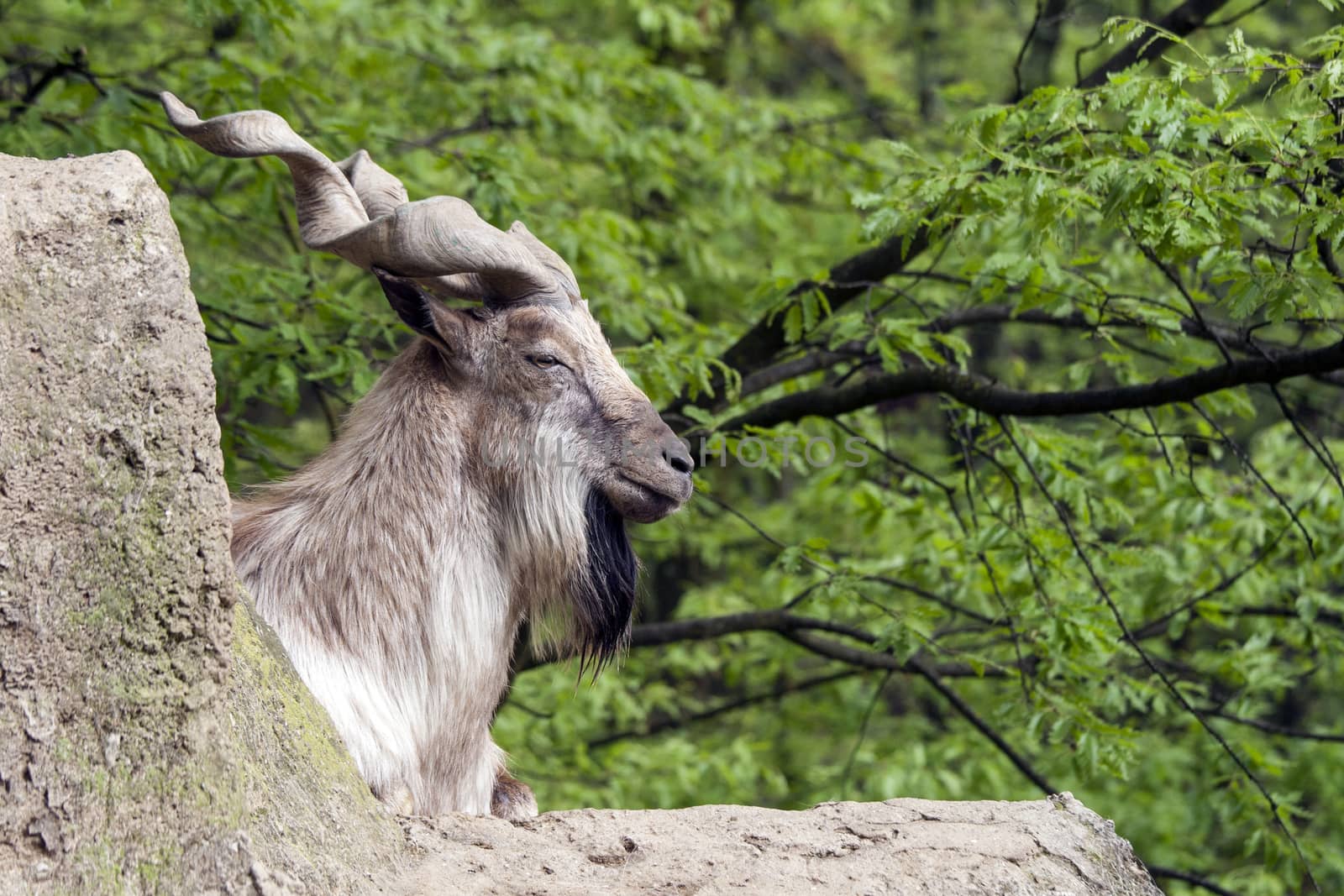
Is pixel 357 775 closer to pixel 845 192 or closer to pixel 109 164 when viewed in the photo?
pixel 109 164

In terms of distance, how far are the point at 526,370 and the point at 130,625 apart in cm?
187

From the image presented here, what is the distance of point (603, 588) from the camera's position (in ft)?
14.4

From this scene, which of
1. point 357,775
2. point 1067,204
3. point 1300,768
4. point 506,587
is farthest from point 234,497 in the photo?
point 1300,768

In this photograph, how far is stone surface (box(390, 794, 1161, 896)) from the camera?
2.92 metres

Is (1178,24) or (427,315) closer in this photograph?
(427,315)

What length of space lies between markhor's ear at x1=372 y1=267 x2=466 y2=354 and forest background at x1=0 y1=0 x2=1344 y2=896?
1.16 meters

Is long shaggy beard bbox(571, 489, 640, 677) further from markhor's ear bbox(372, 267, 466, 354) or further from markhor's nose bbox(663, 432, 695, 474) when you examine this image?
markhor's ear bbox(372, 267, 466, 354)

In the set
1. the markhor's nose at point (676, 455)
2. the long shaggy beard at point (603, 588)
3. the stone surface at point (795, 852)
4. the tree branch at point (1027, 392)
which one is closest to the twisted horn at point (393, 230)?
the markhor's nose at point (676, 455)

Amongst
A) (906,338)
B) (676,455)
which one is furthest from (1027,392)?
(676,455)

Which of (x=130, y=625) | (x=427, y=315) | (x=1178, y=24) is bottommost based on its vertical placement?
(x=130, y=625)

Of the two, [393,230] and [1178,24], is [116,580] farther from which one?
[1178,24]

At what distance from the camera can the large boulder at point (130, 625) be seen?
2449 mm

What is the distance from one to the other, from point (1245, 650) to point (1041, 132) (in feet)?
11.6

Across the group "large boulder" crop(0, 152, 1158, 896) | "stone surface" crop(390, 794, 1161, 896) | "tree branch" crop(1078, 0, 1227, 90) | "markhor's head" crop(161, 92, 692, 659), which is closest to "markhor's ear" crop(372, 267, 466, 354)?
"markhor's head" crop(161, 92, 692, 659)
